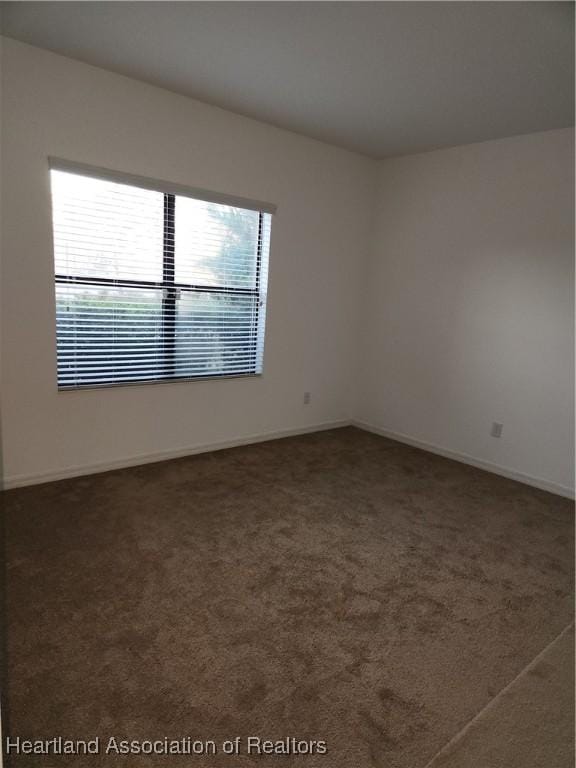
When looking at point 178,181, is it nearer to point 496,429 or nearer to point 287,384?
point 287,384

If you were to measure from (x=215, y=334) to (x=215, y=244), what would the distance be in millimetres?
697

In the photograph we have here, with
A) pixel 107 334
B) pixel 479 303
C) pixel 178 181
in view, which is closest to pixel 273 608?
pixel 107 334

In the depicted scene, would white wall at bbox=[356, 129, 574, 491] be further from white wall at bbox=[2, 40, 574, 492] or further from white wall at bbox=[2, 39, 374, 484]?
white wall at bbox=[2, 39, 374, 484]

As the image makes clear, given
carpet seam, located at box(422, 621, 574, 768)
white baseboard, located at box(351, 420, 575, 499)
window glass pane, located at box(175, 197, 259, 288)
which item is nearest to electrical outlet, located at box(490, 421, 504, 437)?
white baseboard, located at box(351, 420, 575, 499)

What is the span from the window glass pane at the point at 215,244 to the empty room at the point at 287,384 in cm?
2

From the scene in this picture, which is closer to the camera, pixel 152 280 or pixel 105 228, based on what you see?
pixel 105 228

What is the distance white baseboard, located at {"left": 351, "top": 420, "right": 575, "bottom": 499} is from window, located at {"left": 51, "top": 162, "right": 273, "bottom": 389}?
1.48 m

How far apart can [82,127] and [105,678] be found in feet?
9.60

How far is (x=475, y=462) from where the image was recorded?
4.03 metres

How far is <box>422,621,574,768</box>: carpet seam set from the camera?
151 cm

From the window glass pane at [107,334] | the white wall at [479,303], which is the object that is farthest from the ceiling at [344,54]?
the window glass pane at [107,334]

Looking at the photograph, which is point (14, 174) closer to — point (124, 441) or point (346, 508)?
point (124, 441)

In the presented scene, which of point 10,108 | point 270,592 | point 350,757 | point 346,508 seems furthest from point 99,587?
point 10,108

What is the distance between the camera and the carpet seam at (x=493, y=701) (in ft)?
4.97
